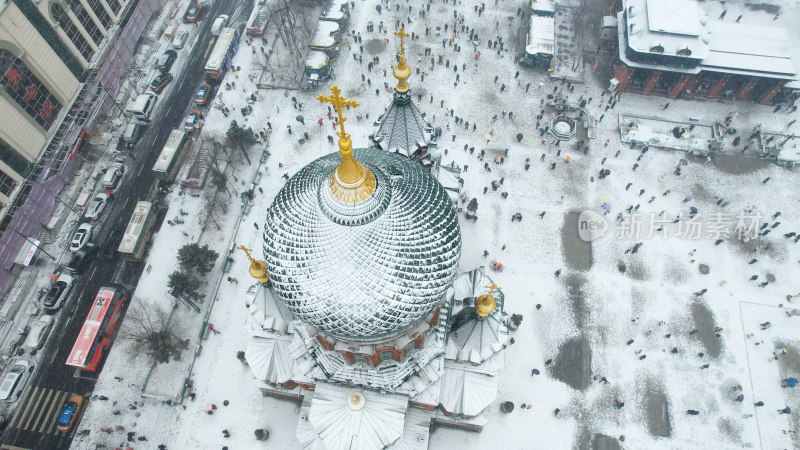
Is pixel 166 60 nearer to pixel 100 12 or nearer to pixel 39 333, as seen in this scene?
pixel 100 12

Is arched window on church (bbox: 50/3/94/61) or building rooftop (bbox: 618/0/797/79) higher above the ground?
building rooftop (bbox: 618/0/797/79)

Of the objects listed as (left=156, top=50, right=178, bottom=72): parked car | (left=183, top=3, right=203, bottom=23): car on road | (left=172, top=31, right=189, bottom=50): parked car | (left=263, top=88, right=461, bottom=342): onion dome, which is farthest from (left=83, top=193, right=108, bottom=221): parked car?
(left=263, top=88, right=461, bottom=342): onion dome

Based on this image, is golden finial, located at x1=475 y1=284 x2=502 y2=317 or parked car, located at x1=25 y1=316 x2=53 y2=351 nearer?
golden finial, located at x1=475 y1=284 x2=502 y2=317

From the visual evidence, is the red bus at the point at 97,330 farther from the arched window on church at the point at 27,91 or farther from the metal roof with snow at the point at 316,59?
the metal roof with snow at the point at 316,59

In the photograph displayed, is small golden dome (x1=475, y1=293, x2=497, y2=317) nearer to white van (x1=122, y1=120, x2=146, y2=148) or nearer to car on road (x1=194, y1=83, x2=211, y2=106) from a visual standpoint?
car on road (x1=194, y1=83, x2=211, y2=106)

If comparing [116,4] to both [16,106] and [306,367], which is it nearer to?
[16,106]

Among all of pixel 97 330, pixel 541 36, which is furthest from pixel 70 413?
pixel 541 36

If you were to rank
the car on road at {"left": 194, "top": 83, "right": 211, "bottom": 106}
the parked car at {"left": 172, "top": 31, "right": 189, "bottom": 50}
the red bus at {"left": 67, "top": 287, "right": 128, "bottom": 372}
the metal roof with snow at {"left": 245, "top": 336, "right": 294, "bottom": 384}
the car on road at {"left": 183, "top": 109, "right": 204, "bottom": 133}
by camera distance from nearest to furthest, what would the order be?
the metal roof with snow at {"left": 245, "top": 336, "right": 294, "bottom": 384} → the red bus at {"left": 67, "top": 287, "right": 128, "bottom": 372} → the car on road at {"left": 183, "top": 109, "right": 204, "bottom": 133} → the car on road at {"left": 194, "top": 83, "right": 211, "bottom": 106} → the parked car at {"left": 172, "top": 31, "right": 189, "bottom": 50}

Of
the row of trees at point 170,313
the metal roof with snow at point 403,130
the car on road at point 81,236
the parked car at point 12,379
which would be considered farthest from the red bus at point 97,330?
the metal roof with snow at point 403,130
